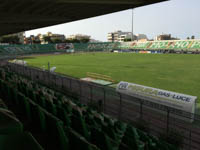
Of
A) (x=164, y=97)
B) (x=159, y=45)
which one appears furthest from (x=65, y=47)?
(x=164, y=97)

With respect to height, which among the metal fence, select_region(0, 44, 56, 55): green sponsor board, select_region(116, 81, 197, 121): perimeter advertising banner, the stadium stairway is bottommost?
the metal fence

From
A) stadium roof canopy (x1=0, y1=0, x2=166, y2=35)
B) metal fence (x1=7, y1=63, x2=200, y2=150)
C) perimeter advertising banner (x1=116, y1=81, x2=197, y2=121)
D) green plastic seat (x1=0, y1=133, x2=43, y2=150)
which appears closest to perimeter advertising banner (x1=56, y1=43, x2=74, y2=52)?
metal fence (x1=7, y1=63, x2=200, y2=150)

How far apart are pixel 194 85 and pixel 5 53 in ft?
197

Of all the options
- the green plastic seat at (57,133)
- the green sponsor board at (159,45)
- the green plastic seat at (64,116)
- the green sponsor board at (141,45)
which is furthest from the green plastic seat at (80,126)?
the green sponsor board at (141,45)

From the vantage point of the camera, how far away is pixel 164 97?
31.0ft

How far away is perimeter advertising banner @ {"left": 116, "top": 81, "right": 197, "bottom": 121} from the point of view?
859 centimetres

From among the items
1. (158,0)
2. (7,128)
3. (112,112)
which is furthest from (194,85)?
(7,128)

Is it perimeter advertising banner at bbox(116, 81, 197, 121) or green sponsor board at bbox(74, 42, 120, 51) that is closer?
perimeter advertising banner at bbox(116, 81, 197, 121)

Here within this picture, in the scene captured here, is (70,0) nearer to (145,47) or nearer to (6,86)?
(6,86)

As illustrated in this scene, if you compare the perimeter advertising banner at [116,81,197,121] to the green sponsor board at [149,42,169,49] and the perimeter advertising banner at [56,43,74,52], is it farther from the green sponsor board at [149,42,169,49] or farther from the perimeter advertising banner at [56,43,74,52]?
the green sponsor board at [149,42,169,49]

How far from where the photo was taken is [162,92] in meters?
9.60

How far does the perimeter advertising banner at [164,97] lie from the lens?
8.59 m

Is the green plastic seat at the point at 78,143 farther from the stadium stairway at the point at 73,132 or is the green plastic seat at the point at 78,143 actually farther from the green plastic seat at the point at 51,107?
the green plastic seat at the point at 51,107

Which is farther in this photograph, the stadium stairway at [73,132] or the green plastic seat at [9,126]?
the stadium stairway at [73,132]
